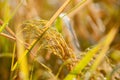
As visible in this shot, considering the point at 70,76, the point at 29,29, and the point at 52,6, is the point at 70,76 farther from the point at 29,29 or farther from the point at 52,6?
the point at 52,6

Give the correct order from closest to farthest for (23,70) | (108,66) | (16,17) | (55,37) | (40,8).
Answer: (23,70) → (55,37) → (108,66) → (16,17) → (40,8)

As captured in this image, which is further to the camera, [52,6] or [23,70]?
[52,6]

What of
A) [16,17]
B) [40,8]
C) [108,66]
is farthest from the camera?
[40,8]

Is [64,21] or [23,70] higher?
[64,21]

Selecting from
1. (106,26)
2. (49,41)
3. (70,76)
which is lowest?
(70,76)

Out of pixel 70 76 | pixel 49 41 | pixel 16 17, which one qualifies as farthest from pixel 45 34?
pixel 16 17

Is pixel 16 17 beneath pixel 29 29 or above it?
above

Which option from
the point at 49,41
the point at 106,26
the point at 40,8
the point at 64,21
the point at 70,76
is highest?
the point at 40,8

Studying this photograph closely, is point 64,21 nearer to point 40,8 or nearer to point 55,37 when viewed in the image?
point 55,37

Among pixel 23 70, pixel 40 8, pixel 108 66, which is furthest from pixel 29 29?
pixel 40 8
